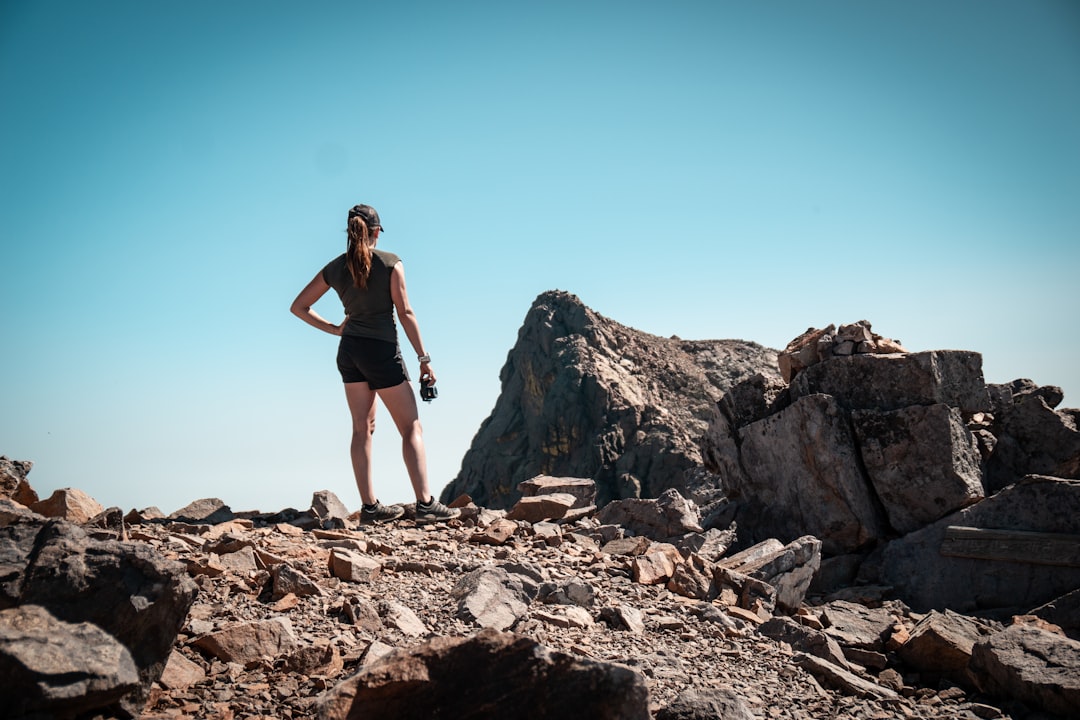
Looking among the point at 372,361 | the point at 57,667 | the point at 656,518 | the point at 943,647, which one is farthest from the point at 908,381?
the point at 57,667

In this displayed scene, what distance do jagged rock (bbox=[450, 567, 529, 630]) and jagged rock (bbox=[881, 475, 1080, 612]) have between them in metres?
4.52

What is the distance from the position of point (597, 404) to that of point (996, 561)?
127 ft

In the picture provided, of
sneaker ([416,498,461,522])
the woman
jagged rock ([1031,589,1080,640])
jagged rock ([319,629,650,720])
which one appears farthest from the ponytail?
jagged rock ([1031,589,1080,640])

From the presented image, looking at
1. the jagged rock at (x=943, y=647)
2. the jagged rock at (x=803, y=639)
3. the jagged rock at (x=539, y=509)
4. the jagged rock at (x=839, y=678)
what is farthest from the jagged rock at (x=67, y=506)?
the jagged rock at (x=943, y=647)

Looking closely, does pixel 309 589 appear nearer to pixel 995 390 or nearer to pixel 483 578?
pixel 483 578

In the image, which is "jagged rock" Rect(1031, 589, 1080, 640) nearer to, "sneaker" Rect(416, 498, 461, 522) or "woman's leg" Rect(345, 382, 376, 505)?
"sneaker" Rect(416, 498, 461, 522)

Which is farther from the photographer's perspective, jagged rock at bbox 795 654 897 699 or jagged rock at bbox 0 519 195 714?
jagged rock at bbox 795 654 897 699

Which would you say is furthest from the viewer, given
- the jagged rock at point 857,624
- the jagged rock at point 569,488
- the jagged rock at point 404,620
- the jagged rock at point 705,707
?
the jagged rock at point 569,488

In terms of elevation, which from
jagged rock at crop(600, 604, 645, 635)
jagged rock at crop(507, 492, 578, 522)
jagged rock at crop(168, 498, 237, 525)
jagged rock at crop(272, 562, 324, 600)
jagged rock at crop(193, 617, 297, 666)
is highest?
jagged rock at crop(168, 498, 237, 525)

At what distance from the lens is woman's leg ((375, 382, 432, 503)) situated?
7.18 m

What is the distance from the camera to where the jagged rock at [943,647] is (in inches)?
223

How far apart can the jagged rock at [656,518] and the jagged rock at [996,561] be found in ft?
6.51

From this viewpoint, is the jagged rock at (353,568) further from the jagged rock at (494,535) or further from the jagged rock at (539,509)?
the jagged rock at (539,509)

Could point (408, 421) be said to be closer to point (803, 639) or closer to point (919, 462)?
point (803, 639)
